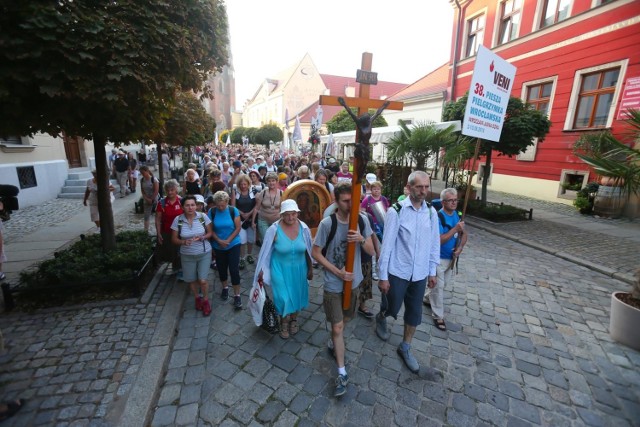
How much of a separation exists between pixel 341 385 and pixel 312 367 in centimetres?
46

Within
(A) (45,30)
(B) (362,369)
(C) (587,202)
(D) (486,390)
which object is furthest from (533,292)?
(C) (587,202)

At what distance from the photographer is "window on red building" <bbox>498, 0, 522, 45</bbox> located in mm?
14242

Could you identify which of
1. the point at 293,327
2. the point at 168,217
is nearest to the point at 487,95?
the point at 293,327

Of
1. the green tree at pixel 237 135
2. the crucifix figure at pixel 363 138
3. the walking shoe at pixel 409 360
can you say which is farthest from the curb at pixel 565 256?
the green tree at pixel 237 135

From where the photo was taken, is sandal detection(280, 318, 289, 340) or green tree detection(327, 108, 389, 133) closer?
sandal detection(280, 318, 289, 340)

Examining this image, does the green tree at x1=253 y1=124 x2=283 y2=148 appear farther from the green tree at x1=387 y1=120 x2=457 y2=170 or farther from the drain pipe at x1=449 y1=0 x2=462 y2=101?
the green tree at x1=387 y1=120 x2=457 y2=170

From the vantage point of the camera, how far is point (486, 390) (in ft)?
9.50

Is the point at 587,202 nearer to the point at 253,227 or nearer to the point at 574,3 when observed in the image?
the point at 574,3

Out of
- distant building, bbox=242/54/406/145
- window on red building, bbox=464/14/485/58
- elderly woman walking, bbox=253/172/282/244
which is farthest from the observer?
distant building, bbox=242/54/406/145

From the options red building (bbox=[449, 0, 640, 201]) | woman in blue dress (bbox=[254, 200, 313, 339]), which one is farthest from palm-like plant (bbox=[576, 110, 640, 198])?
red building (bbox=[449, 0, 640, 201])

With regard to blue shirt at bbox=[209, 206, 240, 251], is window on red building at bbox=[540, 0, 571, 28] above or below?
above

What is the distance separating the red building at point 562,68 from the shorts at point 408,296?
9.42 metres

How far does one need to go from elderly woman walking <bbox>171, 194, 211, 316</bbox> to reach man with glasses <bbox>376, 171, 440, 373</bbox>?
2360mm

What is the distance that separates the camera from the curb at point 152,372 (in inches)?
98.6
